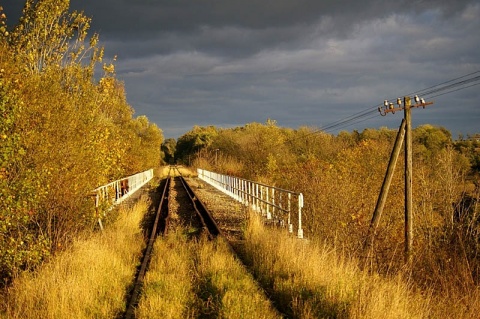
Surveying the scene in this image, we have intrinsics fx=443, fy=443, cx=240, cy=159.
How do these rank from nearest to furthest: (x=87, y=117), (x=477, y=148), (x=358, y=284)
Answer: (x=358, y=284), (x=87, y=117), (x=477, y=148)

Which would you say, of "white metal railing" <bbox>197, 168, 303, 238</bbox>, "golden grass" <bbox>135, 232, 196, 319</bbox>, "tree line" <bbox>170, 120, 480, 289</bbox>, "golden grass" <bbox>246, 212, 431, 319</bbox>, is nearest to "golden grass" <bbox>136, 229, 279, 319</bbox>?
"golden grass" <bbox>135, 232, 196, 319</bbox>

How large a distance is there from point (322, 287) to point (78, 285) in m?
3.86

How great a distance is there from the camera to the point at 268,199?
57.7 ft

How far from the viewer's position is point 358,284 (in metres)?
7.03

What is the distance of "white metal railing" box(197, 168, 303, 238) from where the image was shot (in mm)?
13094

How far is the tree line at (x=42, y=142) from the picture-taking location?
7652 millimetres

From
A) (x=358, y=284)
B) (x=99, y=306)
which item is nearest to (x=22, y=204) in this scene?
(x=99, y=306)

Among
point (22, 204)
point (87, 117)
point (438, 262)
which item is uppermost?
point (87, 117)

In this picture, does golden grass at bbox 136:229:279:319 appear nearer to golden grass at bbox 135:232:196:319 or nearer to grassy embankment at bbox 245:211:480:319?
golden grass at bbox 135:232:196:319

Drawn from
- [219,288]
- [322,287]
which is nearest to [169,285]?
[219,288]

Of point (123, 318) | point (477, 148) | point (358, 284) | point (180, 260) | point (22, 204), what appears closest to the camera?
point (123, 318)

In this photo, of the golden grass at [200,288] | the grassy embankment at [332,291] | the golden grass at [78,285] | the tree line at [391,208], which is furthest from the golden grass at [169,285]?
the tree line at [391,208]

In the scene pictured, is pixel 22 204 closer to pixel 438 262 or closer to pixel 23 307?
pixel 23 307

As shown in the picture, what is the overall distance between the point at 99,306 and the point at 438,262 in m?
8.01
